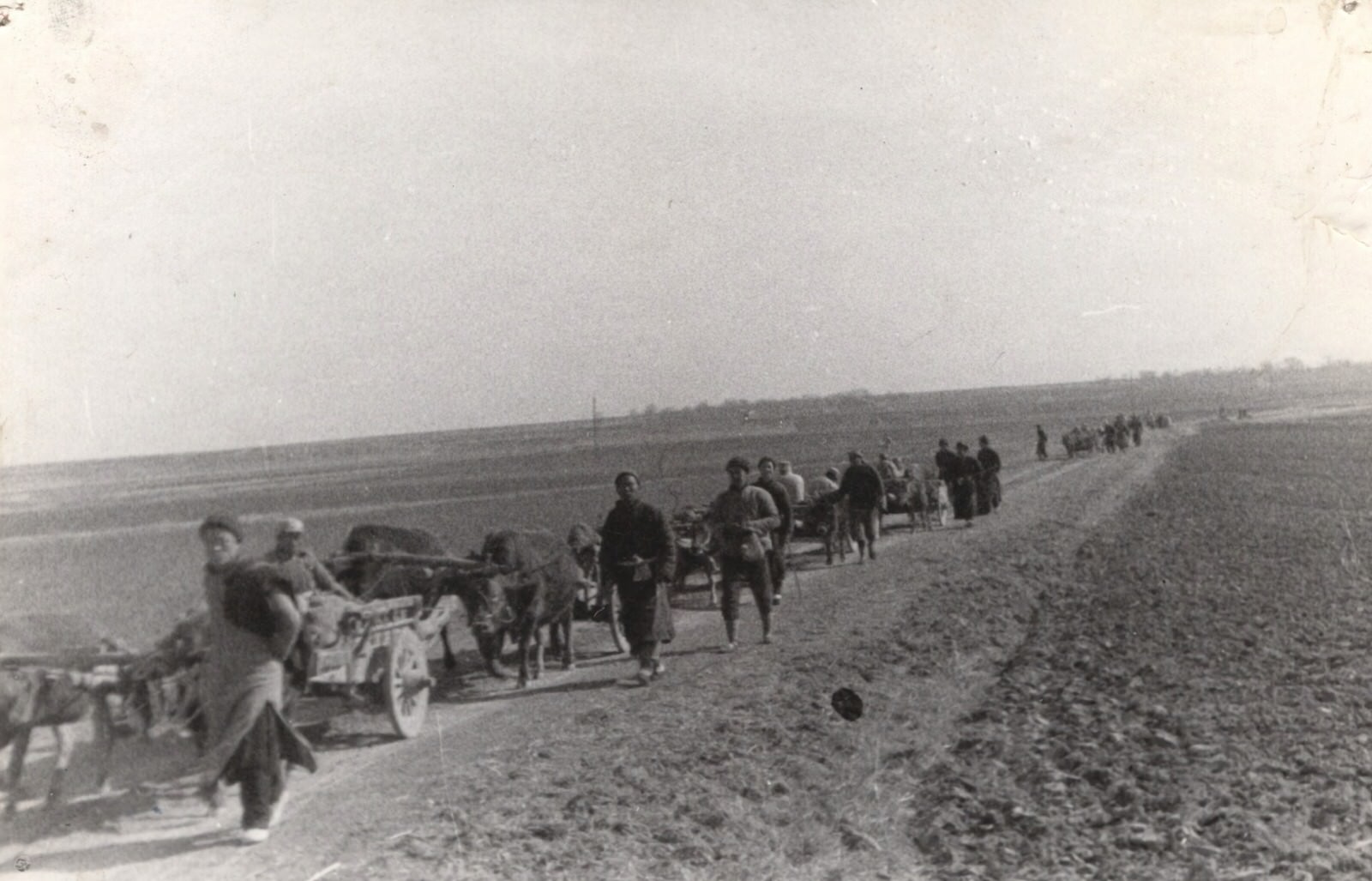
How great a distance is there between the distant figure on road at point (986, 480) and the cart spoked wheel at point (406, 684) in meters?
16.9

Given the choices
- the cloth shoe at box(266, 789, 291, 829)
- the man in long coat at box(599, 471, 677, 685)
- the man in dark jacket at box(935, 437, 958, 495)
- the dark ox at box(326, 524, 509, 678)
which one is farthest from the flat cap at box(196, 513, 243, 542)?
the man in dark jacket at box(935, 437, 958, 495)

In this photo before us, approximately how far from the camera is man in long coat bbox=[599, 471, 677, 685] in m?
9.04

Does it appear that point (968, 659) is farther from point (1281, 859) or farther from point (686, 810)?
point (686, 810)

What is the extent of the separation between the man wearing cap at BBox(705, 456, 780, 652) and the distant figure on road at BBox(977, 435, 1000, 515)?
13.2 m

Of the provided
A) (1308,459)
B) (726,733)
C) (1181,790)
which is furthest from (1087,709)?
(1308,459)

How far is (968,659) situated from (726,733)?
392 centimetres

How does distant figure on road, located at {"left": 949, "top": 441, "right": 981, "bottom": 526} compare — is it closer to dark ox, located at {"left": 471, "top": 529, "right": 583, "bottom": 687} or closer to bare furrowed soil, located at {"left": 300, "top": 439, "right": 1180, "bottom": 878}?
bare furrowed soil, located at {"left": 300, "top": 439, "right": 1180, "bottom": 878}

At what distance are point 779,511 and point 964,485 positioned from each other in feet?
35.6

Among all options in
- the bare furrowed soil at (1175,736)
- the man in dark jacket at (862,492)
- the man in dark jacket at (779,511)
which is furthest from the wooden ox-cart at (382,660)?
the man in dark jacket at (862,492)

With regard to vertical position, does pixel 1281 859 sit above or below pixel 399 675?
below

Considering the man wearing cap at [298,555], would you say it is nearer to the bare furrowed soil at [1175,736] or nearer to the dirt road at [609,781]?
the dirt road at [609,781]

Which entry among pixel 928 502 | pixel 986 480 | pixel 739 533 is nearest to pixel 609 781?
pixel 739 533

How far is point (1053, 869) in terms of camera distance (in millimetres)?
6258

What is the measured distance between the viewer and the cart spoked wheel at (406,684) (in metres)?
7.24
